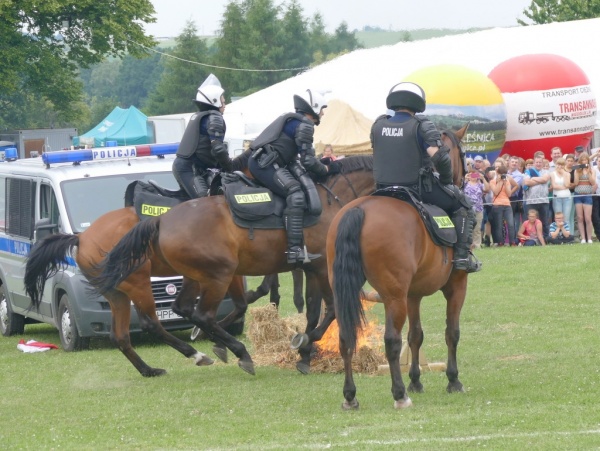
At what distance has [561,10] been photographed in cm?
6831

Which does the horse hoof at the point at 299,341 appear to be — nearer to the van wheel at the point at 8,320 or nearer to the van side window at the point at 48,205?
the van side window at the point at 48,205

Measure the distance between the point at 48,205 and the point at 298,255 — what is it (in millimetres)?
5006

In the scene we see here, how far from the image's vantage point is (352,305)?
952cm

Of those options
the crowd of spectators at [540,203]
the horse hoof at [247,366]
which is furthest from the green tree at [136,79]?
the horse hoof at [247,366]

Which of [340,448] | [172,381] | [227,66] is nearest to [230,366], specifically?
[172,381]

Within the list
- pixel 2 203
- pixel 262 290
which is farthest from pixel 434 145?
pixel 2 203

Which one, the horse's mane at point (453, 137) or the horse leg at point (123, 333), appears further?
the horse leg at point (123, 333)

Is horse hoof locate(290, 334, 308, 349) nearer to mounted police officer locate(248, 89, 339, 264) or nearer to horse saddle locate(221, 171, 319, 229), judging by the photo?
mounted police officer locate(248, 89, 339, 264)

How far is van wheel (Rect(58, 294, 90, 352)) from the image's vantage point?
588 inches

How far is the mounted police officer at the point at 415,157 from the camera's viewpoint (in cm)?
995

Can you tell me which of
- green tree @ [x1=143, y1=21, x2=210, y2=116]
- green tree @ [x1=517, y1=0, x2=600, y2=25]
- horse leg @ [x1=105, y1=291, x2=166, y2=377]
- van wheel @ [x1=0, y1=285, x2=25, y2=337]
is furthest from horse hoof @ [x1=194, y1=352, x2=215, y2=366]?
green tree @ [x1=143, y1=21, x2=210, y2=116]

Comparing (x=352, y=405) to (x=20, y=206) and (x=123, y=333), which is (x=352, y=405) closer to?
(x=123, y=333)

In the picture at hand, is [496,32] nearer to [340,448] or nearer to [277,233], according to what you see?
[277,233]

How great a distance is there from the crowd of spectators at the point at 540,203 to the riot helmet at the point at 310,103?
12.3 meters
